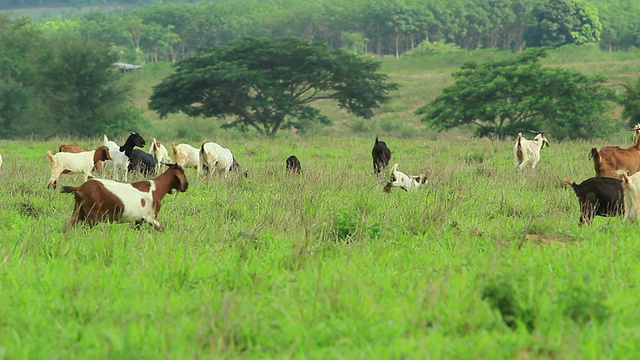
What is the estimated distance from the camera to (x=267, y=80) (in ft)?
124

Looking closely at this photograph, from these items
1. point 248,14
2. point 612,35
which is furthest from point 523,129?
point 248,14

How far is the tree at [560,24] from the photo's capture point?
289 ft

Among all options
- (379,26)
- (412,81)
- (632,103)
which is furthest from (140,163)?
(379,26)

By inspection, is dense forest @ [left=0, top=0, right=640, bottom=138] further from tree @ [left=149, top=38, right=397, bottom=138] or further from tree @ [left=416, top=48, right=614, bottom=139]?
tree @ [left=416, top=48, right=614, bottom=139]

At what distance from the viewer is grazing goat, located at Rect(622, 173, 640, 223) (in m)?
7.80

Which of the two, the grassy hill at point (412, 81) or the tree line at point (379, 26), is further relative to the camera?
the tree line at point (379, 26)

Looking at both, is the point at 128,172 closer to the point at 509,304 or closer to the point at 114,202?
the point at 114,202

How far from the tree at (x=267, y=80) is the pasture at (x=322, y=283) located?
91.8 ft

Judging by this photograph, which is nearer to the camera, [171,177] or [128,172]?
[171,177]

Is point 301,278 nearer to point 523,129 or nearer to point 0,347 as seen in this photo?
point 0,347

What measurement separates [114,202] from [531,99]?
1114 inches

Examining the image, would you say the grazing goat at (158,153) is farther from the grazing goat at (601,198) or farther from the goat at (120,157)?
the grazing goat at (601,198)

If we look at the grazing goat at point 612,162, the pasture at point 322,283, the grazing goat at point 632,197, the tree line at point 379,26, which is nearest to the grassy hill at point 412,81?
the tree line at point 379,26

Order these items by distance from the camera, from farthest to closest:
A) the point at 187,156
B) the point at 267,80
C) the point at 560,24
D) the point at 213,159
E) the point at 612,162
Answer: the point at 560,24
the point at 267,80
the point at 187,156
the point at 213,159
the point at 612,162
